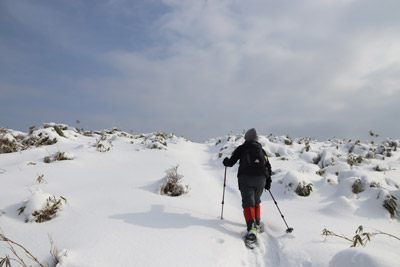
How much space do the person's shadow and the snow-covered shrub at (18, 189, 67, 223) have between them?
3.02 ft

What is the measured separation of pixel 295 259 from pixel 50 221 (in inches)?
145

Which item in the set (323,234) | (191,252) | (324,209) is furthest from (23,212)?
(324,209)

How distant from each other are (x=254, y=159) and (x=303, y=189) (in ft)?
8.25

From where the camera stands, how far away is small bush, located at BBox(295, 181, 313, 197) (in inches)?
213

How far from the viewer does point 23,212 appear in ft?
10.5

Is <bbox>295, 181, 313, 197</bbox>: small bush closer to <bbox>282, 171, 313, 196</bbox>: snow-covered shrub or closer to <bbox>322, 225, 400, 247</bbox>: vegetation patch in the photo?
<bbox>282, 171, 313, 196</bbox>: snow-covered shrub

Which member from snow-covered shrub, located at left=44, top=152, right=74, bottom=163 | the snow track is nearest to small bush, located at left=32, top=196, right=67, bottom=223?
the snow track

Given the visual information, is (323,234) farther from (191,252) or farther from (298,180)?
(298,180)

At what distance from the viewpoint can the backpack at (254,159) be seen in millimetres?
3895

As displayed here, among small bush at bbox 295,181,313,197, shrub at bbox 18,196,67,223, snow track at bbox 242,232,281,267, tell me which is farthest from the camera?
small bush at bbox 295,181,313,197

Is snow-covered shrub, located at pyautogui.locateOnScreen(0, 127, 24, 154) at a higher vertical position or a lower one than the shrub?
higher

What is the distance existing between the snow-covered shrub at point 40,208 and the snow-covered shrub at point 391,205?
6.19 meters

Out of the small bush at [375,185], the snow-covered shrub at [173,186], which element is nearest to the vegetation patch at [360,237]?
the small bush at [375,185]

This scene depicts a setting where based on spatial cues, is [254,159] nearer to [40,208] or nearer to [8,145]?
[40,208]
